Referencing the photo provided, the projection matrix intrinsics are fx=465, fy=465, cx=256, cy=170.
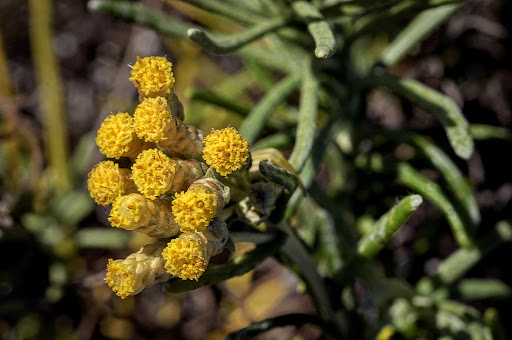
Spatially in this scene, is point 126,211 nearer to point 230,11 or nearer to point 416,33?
point 230,11

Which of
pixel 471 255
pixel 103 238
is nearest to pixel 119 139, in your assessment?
pixel 471 255

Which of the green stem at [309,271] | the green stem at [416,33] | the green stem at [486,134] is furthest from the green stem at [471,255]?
the green stem at [416,33]

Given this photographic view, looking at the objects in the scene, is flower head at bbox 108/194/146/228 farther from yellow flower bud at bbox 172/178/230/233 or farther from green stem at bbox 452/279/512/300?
green stem at bbox 452/279/512/300

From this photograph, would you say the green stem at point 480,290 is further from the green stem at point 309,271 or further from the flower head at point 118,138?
the flower head at point 118,138

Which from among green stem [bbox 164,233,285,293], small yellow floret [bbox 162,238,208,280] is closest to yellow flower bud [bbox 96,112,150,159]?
small yellow floret [bbox 162,238,208,280]

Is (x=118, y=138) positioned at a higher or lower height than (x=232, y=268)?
higher

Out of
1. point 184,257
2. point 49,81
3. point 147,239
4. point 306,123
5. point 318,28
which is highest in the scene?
point 318,28

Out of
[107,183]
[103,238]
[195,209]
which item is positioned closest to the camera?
[195,209]
